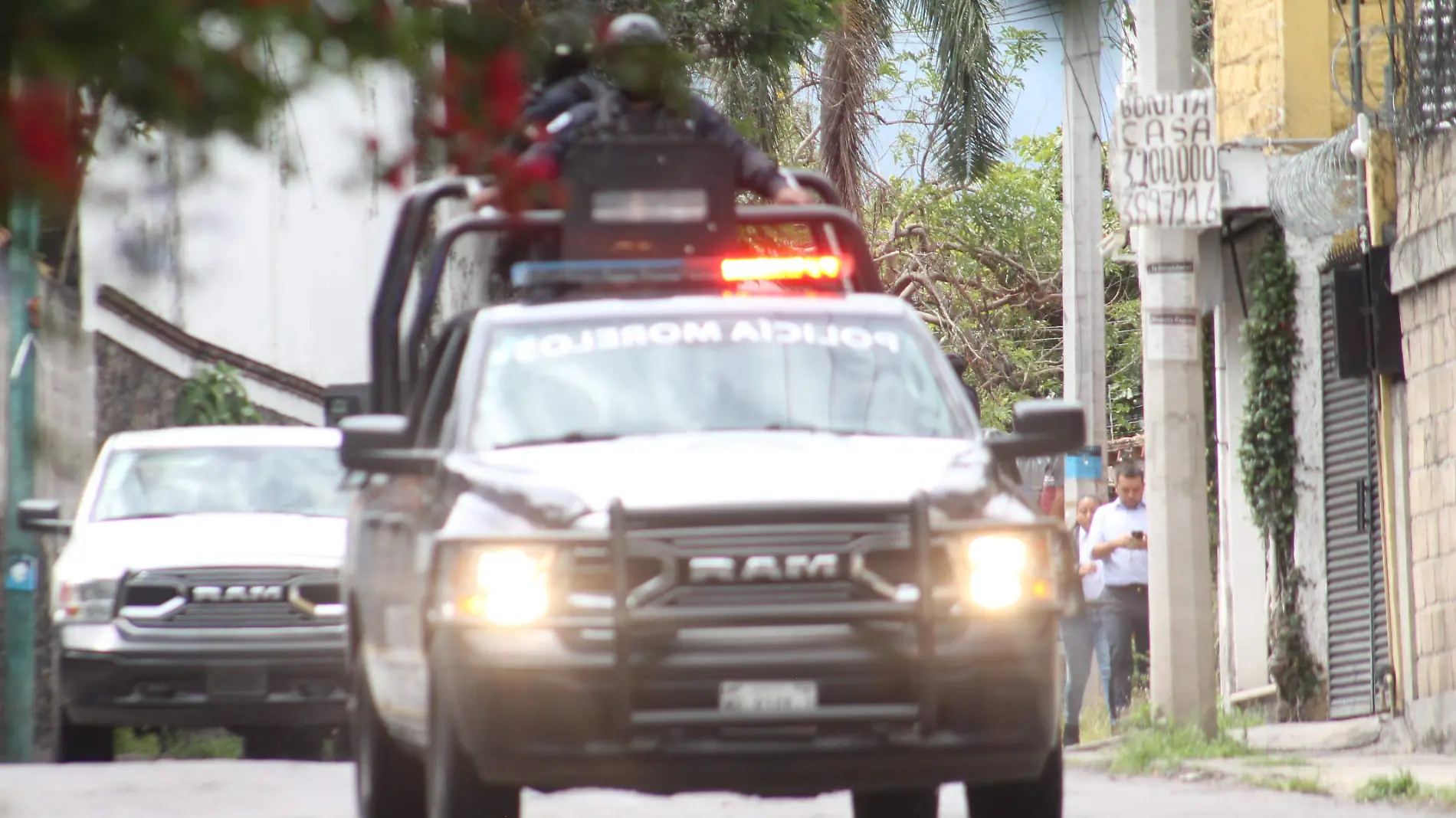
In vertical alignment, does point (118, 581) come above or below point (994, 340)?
below

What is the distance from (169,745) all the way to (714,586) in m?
9.41

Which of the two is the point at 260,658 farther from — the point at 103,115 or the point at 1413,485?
the point at 103,115

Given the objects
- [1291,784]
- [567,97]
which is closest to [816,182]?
[567,97]

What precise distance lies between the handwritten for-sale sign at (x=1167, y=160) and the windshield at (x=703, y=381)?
5.70 meters

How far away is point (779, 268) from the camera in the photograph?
763cm

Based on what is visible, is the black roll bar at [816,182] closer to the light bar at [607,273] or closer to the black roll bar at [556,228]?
the black roll bar at [556,228]

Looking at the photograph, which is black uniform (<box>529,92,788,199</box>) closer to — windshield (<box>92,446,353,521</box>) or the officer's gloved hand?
the officer's gloved hand

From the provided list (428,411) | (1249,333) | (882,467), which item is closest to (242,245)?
(1249,333)

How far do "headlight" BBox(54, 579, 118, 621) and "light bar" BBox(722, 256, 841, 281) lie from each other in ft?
17.7

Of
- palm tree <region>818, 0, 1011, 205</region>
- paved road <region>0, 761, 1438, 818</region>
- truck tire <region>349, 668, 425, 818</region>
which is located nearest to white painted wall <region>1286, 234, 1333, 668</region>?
palm tree <region>818, 0, 1011, 205</region>

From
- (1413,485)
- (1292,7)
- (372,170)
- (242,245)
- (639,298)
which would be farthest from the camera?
(242,245)

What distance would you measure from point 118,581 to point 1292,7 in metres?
9.20

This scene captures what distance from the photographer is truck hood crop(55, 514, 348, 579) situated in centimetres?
1199

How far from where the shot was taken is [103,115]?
95.3 inches
